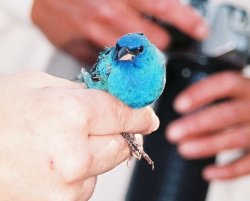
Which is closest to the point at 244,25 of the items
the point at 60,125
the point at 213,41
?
the point at 213,41

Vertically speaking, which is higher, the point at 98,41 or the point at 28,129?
the point at 28,129

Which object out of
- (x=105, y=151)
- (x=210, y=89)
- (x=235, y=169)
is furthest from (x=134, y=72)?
(x=235, y=169)

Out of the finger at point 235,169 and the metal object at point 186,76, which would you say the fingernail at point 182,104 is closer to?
the metal object at point 186,76

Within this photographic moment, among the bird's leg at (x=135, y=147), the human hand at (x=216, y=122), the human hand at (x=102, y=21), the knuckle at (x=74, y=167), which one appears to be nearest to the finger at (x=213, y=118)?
the human hand at (x=216, y=122)

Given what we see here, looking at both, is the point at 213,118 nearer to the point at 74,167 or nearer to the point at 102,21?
the point at 102,21

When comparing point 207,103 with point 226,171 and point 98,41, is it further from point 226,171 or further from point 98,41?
point 98,41

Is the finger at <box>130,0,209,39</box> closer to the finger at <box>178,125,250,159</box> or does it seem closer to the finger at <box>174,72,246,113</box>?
the finger at <box>174,72,246,113</box>

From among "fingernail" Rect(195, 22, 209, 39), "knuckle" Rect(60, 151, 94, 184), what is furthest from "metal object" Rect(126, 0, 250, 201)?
"knuckle" Rect(60, 151, 94, 184)
